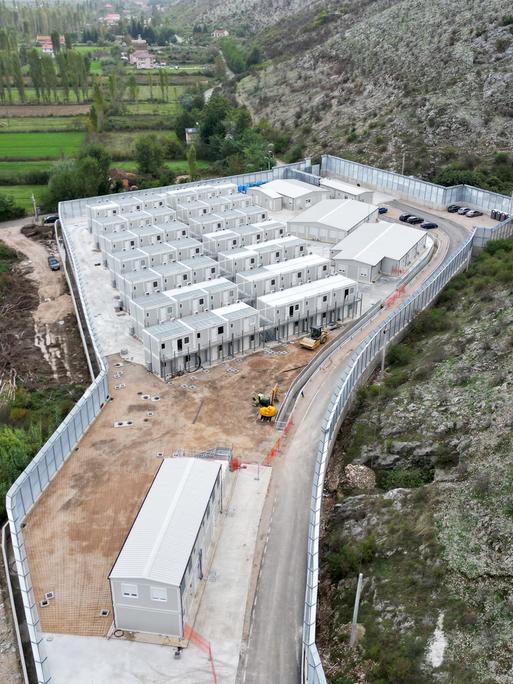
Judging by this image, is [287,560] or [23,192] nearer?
[287,560]

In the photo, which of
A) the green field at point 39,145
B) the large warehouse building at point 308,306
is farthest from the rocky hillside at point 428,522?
the green field at point 39,145

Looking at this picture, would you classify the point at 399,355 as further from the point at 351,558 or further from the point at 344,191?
the point at 344,191

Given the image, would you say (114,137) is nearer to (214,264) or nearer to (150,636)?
A: (214,264)

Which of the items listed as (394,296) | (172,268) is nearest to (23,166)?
(172,268)

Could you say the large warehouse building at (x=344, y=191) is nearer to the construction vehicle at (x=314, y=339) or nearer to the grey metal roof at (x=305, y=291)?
the grey metal roof at (x=305, y=291)

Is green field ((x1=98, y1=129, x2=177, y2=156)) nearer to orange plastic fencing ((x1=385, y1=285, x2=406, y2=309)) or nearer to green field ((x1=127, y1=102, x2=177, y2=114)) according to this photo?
green field ((x1=127, y1=102, x2=177, y2=114))

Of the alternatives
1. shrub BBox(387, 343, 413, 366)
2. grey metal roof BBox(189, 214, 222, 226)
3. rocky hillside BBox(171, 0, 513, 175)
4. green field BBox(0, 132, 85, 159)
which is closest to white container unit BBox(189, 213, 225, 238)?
grey metal roof BBox(189, 214, 222, 226)
